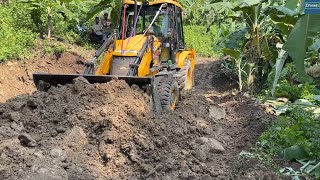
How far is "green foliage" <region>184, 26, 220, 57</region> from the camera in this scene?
19.4 m

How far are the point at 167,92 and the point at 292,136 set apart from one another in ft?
7.32

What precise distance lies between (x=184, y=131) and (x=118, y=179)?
1.74 m

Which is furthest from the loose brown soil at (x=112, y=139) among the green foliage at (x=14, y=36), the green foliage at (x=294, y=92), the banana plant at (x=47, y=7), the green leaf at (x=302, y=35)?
the banana plant at (x=47, y=7)

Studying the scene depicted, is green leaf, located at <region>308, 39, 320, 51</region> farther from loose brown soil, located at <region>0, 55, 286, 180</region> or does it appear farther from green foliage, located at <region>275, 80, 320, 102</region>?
green foliage, located at <region>275, 80, 320, 102</region>

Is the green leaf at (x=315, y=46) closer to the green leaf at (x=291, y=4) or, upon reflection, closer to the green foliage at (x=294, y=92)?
the green leaf at (x=291, y=4)

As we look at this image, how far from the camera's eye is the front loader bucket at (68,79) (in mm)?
6633

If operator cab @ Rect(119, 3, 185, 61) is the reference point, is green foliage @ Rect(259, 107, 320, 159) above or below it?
below

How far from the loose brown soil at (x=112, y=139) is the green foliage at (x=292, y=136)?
1.04 ft

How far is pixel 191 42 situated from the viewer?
20.8 meters

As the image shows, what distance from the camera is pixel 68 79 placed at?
23.0 feet

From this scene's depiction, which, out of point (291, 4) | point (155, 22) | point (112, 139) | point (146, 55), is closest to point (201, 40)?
point (155, 22)

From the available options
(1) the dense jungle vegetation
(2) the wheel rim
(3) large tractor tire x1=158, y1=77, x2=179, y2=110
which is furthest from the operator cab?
(3) large tractor tire x1=158, y1=77, x2=179, y2=110

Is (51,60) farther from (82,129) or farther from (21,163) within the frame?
(21,163)

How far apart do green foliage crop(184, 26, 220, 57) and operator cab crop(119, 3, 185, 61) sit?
1013 cm
